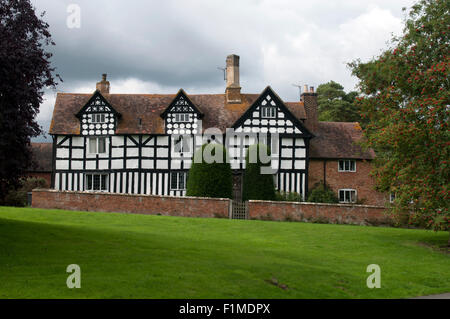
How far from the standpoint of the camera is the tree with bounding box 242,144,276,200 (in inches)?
1215

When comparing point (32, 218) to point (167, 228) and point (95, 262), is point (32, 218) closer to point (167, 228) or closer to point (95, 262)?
point (167, 228)

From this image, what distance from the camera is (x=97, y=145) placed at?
1441 inches

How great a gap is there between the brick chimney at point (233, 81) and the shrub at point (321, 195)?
28.7ft

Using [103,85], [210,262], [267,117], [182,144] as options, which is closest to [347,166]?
[267,117]

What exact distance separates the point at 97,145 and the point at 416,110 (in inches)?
933

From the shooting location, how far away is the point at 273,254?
600 inches

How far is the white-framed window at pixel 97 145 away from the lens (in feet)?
120

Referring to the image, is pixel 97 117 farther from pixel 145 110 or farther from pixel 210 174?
pixel 210 174

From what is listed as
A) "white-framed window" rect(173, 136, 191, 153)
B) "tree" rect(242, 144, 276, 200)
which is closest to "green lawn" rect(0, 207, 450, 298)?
"tree" rect(242, 144, 276, 200)

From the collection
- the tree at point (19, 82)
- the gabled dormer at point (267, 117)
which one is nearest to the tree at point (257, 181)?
the gabled dormer at point (267, 117)

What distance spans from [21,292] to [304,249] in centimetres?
998

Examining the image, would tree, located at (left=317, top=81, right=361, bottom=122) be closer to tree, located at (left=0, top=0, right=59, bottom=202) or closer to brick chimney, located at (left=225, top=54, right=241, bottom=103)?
brick chimney, located at (left=225, top=54, right=241, bottom=103)
